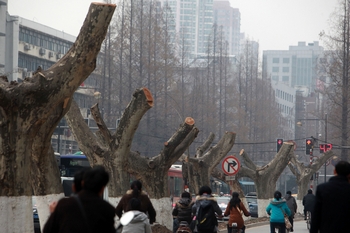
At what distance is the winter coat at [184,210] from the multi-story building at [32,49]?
45270 millimetres

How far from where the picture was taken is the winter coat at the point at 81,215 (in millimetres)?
6492

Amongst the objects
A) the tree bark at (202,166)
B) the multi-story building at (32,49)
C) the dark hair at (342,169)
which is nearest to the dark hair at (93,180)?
the dark hair at (342,169)

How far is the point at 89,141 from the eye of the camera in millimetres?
21266

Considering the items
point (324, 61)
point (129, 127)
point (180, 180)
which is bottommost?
point (180, 180)

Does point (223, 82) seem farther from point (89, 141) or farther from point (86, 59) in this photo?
point (86, 59)

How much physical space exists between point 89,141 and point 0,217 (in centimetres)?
773

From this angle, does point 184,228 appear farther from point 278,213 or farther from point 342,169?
point 342,169

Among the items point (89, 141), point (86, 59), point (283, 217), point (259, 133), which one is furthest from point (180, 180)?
point (259, 133)

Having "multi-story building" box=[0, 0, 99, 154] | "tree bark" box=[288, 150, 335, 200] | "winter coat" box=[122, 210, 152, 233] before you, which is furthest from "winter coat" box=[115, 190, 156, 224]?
"multi-story building" box=[0, 0, 99, 154]

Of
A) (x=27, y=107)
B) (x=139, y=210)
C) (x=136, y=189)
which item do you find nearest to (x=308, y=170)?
(x=27, y=107)

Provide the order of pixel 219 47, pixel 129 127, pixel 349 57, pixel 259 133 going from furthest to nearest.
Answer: pixel 259 133 → pixel 219 47 → pixel 349 57 → pixel 129 127

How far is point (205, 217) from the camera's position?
14586mm

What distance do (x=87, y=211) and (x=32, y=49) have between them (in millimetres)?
67063

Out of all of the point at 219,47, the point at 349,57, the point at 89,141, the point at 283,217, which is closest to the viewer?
the point at 283,217
